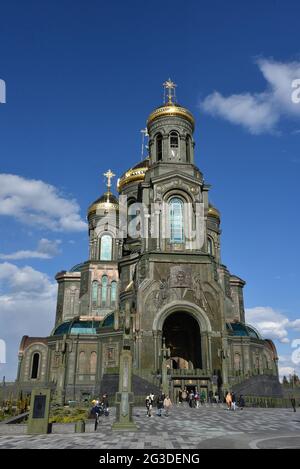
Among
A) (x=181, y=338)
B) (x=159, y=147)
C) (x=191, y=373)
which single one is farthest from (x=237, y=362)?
(x=159, y=147)

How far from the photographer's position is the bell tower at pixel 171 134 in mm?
45750

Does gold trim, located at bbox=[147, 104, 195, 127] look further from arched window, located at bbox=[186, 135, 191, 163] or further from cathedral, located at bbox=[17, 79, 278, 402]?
arched window, located at bbox=[186, 135, 191, 163]

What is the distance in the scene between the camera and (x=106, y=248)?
59.1 m

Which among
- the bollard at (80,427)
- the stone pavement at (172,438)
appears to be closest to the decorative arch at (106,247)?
the stone pavement at (172,438)

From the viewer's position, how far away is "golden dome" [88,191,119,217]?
202ft

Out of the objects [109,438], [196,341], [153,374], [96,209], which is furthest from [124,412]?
[96,209]

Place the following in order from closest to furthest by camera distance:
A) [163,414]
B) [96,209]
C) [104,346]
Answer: [163,414] → [104,346] → [96,209]

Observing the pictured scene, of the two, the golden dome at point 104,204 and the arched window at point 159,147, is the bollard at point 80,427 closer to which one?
the arched window at point 159,147

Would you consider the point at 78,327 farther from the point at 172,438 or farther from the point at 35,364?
the point at 172,438

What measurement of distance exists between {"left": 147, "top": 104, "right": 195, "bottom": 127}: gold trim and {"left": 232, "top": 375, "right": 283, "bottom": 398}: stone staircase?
27.8 meters

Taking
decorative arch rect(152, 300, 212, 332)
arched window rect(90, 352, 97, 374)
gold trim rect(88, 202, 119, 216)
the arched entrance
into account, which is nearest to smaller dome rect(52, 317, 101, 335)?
arched window rect(90, 352, 97, 374)

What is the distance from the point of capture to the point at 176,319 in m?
42.3

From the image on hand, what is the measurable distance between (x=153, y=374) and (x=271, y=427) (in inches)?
701

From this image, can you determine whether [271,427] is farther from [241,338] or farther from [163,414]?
[241,338]
